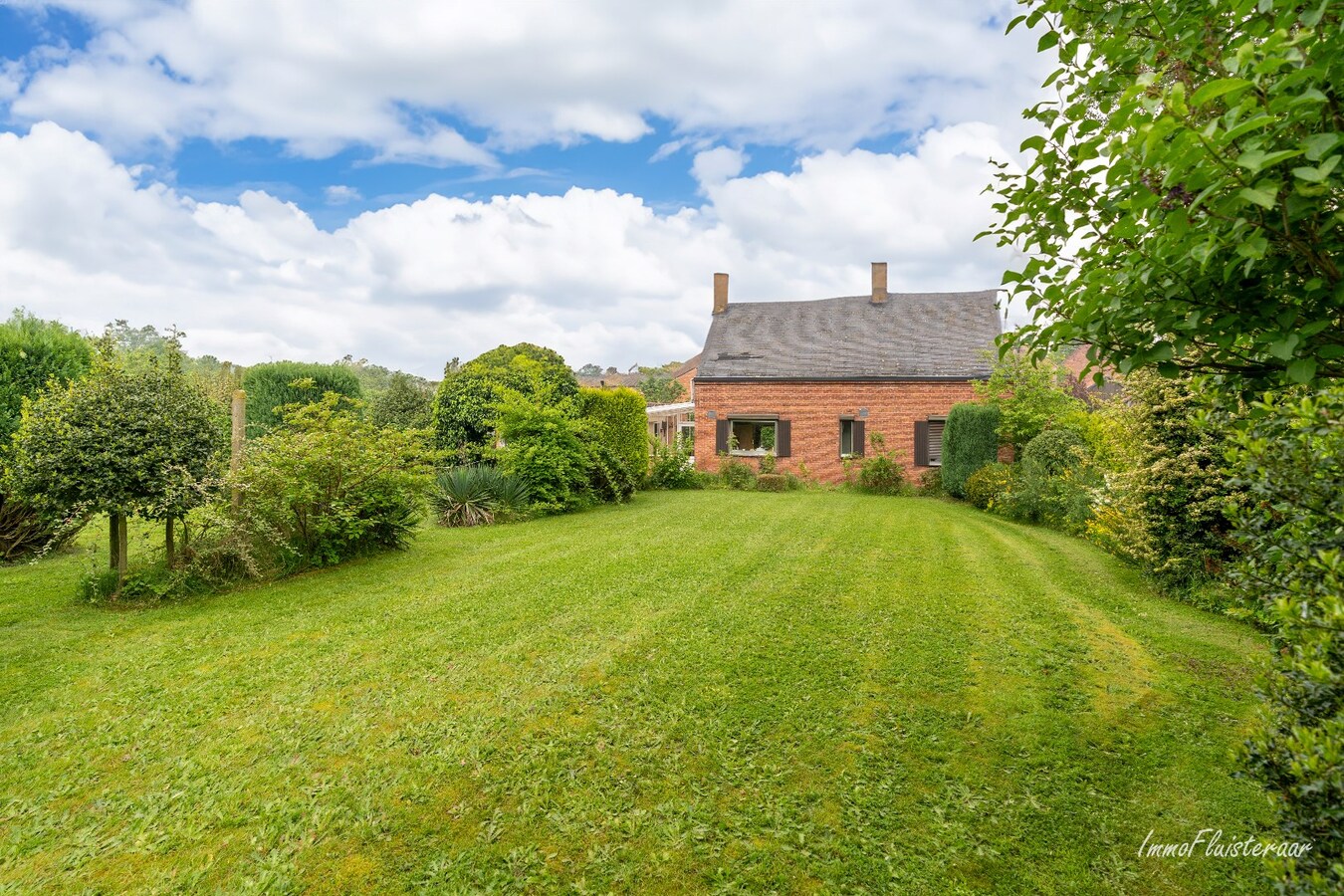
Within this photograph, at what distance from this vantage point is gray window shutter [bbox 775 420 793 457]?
2050cm

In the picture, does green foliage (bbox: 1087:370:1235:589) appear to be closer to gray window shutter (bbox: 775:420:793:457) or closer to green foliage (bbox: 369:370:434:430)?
gray window shutter (bbox: 775:420:793:457)

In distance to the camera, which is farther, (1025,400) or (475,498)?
(1025,400)

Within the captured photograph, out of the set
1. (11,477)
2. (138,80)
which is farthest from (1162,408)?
(138,80)

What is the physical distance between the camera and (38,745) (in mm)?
3479

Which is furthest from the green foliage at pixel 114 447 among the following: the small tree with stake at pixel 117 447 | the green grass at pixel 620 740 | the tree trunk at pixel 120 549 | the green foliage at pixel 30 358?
the green foliage at pixel 30 358

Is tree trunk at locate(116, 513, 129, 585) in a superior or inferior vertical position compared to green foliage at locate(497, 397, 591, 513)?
inferior

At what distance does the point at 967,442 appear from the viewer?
1580 cm

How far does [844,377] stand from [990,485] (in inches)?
283

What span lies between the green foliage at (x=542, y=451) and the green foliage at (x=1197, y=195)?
32.8ft

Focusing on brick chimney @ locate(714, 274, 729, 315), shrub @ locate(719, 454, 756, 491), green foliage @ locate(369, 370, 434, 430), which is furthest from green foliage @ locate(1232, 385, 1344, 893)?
brick chimney @ locate(714, 274, 729, 315)

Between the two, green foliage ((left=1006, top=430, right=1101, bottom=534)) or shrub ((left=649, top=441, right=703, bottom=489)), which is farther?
shrub ((left=649, top=441, right=703, bottom=489))

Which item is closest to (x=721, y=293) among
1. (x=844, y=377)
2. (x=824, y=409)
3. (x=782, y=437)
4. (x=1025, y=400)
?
(x=844, y=377)

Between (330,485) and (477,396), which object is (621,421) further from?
(330,485)

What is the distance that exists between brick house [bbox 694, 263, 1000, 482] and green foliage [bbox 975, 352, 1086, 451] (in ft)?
5.11
